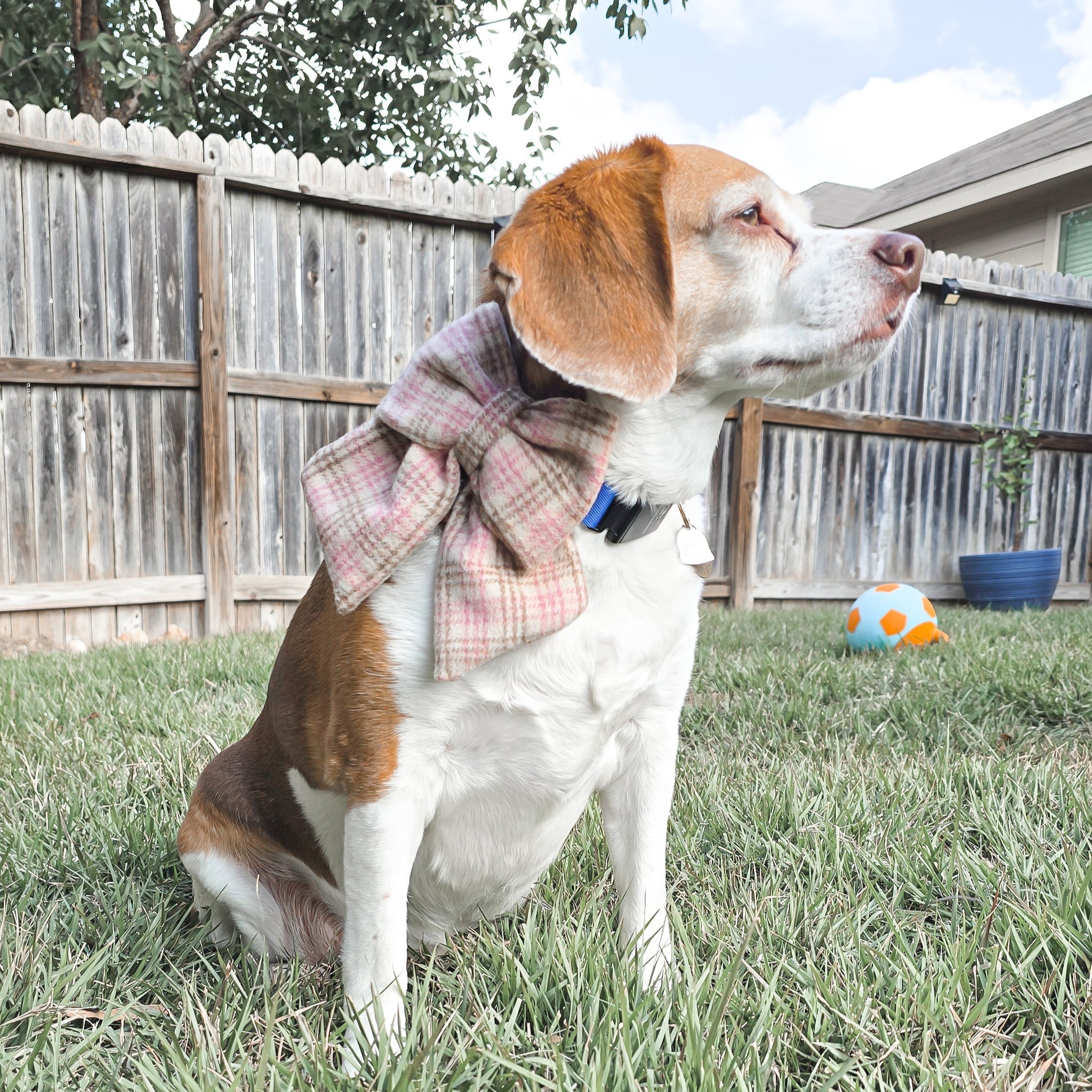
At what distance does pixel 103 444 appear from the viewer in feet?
15.6

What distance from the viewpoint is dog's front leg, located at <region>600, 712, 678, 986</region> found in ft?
4.87

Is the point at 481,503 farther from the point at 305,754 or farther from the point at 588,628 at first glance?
the point at 305,754

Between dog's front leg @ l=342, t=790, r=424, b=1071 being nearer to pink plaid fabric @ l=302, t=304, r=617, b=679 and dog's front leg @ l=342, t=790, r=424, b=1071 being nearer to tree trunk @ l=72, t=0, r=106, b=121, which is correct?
pink plaid fabric @ l=302, t=304, r=617, b=679

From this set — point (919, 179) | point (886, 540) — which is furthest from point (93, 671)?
point (919, 179)

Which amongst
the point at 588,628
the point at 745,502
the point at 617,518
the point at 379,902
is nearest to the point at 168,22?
the point at 745,502

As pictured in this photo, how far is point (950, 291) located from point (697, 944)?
6591 millimetres

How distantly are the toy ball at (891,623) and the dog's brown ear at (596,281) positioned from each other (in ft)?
11.2

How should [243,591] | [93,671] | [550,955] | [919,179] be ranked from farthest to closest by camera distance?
[919,179], [243,591], [93,671], [550,955]

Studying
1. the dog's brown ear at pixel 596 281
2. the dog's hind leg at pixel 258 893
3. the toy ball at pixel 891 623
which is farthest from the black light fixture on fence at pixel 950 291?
the dog's hind leg at pixel 258 893

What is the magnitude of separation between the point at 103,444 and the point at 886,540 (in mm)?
5603

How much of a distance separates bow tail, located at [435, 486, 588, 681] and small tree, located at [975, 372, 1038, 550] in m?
6.82

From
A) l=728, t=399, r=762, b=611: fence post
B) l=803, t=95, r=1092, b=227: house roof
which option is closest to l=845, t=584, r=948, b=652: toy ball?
l=728, t=399, r=762, b=611: fence post

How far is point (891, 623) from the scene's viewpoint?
4.29m

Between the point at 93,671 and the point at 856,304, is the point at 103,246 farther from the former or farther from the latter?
the point at 856,304
